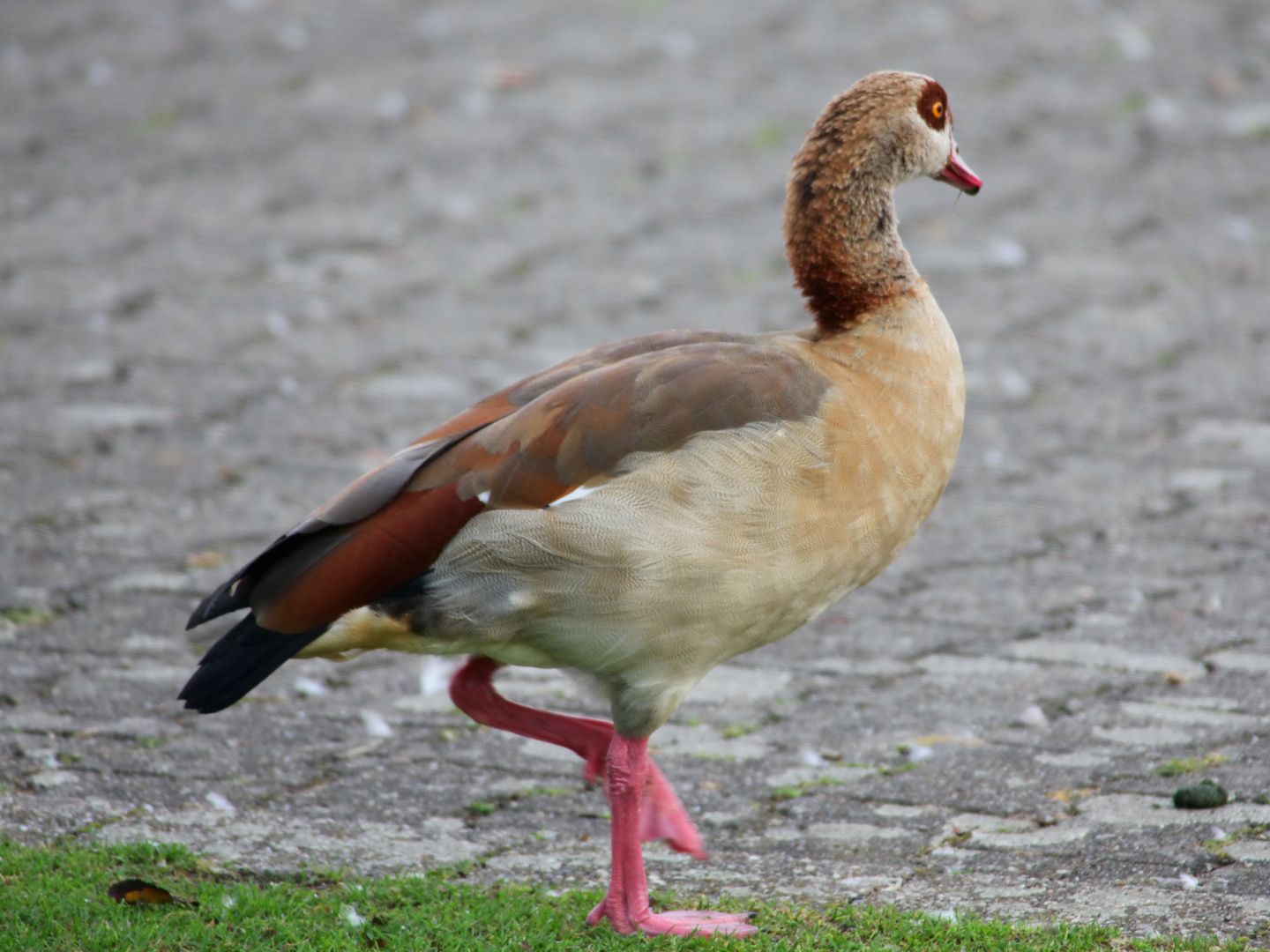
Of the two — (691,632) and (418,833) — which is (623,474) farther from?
(418,833)

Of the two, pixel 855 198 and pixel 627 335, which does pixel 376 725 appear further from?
pixel 627 335

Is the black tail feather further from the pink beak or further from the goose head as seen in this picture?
the pink beak

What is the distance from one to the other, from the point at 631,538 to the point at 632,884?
28.5 inches

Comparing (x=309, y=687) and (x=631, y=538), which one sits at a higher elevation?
(x=631, y=538)

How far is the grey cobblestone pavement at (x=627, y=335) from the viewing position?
3689mm

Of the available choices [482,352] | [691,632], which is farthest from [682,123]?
[691,632]

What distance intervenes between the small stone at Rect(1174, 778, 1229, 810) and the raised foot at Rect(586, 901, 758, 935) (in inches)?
45.5

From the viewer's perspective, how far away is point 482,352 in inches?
276

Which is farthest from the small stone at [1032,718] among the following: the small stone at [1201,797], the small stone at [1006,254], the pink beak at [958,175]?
the small stone at [1006,254]

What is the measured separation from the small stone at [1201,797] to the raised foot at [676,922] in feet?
3.79

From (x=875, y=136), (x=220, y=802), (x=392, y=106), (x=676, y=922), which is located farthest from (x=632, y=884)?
(x=392, y=106)

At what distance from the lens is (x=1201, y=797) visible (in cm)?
357

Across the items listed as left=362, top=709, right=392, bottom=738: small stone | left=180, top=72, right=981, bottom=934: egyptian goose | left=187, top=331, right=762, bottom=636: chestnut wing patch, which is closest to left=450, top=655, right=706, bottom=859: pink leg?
left=180, top=72, right=981, bottom=934: egyptian goose

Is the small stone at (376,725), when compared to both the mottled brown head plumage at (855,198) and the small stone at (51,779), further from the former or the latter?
the mottled brown head plumage at (855,198)
